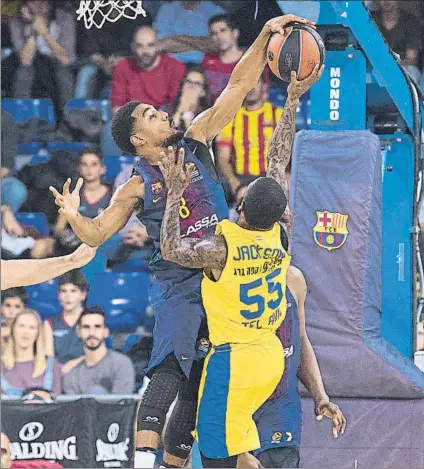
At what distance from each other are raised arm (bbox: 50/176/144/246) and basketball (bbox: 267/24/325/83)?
775 millimetres

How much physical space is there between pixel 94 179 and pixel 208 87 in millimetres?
908

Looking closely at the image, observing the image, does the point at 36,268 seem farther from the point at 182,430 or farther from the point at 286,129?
the point at 182,430


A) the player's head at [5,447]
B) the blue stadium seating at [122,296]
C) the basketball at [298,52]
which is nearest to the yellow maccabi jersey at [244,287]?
the basketball at [298,52]

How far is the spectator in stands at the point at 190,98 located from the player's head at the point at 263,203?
8.56 feet

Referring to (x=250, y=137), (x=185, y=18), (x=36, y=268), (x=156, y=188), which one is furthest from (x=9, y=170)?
(x=156, y=188)

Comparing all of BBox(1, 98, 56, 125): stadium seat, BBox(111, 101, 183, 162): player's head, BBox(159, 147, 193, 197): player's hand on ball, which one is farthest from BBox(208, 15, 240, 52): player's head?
BBox(159, 147, 193, 197): player's hand on ball

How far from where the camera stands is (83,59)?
7004mm

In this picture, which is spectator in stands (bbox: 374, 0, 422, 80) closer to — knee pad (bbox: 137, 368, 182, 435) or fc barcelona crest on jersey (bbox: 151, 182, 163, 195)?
fc barcelona crest on jersey (bbox: 151, 182, 163, 195)

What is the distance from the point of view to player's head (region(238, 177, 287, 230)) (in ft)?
12.6

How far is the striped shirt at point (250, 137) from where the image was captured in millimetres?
6391

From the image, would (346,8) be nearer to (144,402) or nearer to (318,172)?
(318,172)

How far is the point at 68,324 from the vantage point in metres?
6.23

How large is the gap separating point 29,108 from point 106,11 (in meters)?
0.81

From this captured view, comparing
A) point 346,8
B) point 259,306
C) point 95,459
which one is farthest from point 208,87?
point 259,306
